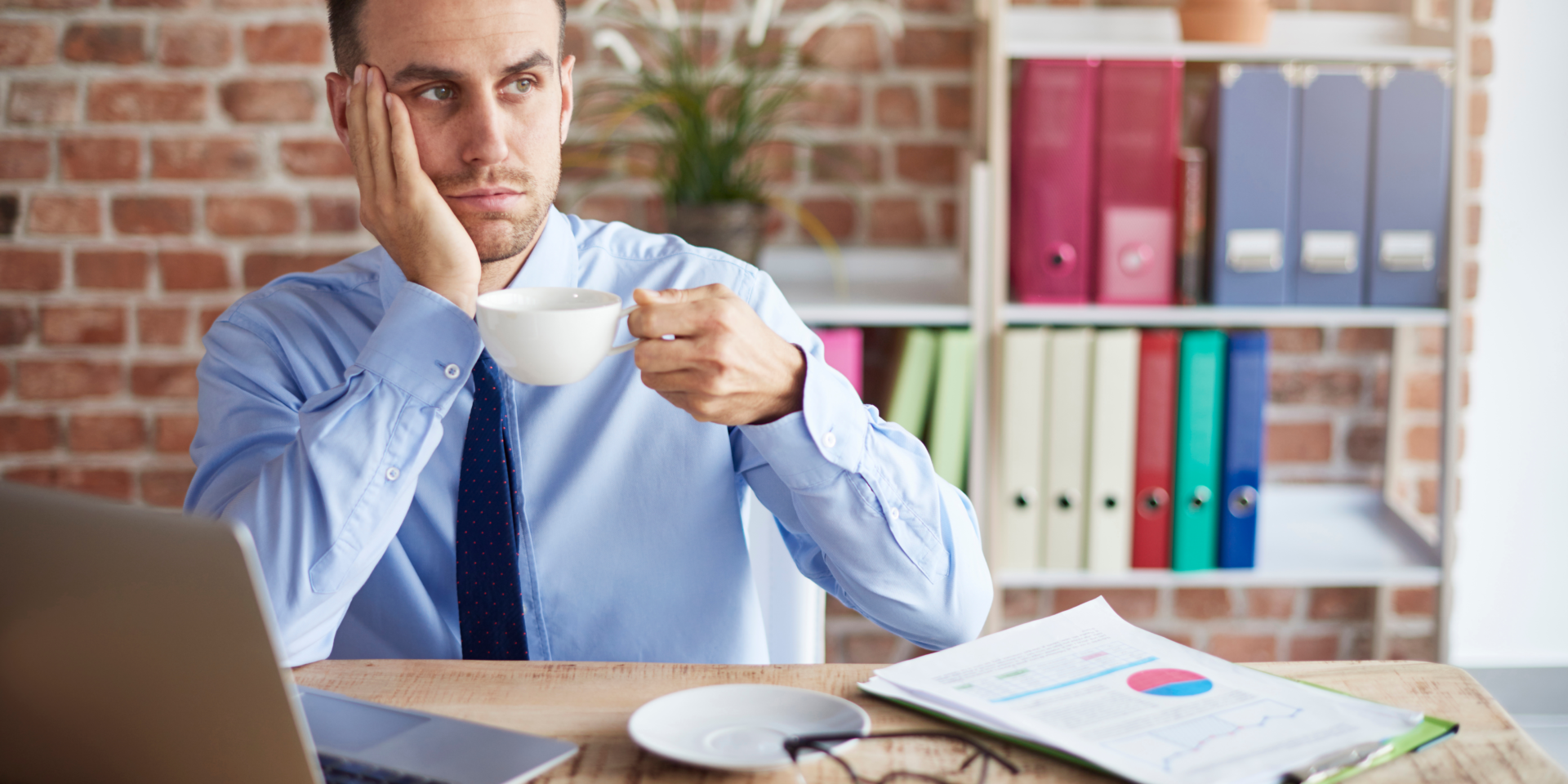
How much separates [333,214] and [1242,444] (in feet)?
5.28

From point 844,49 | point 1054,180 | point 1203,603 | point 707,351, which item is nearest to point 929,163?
point 844,49

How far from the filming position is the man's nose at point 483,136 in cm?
112

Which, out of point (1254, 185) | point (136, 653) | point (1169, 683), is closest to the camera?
point (136, 653)

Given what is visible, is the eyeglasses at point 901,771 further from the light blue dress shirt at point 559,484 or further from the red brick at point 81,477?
the red brick at point 81,477

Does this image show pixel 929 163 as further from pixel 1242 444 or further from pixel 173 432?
pixel 173 432

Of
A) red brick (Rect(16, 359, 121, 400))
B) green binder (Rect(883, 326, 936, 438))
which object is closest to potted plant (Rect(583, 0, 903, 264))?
green binder (Rect(883, 326, 936, 438))

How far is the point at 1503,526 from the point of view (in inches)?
89.4

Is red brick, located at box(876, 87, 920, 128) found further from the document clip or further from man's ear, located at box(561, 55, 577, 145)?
the document clip

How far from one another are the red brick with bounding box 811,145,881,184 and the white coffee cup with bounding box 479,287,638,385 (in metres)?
1.30

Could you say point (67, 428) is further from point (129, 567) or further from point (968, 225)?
point (129, 567)

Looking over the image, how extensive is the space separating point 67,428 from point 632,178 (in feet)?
3.73

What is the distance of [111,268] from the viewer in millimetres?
2117

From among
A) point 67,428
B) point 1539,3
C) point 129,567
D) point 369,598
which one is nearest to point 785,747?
point 129,567

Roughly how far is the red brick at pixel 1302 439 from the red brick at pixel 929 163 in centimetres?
78
